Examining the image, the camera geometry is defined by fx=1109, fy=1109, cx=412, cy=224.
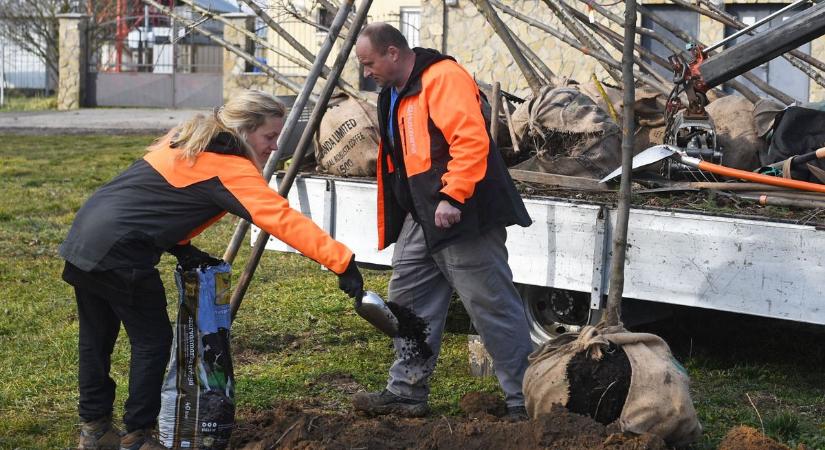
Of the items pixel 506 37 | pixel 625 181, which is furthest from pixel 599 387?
pixel 506 37

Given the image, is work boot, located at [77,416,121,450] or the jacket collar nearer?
work boot, located at [77,416,121,450]

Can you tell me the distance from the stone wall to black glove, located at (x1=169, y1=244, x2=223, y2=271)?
74.4ft

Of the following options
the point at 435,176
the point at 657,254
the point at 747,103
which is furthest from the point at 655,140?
the point at 435,176

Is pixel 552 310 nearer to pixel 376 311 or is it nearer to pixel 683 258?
pixel 683 258

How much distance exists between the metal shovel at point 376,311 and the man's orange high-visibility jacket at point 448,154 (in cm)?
42

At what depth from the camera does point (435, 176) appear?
466 centimetres

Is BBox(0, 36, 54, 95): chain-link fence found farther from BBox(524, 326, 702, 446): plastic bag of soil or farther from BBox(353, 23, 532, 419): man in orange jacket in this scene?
BBox(524, 326, 702, 446): plastic bag of soil

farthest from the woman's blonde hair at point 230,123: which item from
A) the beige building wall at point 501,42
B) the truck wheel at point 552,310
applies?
the beige building wall at point 501,42

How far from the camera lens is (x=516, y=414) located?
479 cm

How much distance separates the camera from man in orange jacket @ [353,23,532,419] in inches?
179

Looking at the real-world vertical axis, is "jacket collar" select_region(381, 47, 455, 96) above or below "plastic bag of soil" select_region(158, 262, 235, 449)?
above

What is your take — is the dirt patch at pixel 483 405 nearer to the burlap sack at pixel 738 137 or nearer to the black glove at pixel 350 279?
the black glove at pixel 350 279

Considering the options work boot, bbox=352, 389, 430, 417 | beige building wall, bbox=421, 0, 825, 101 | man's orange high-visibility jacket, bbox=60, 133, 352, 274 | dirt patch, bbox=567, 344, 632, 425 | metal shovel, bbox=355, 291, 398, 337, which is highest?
beige building wall, bbox=421, 0, 825, 101

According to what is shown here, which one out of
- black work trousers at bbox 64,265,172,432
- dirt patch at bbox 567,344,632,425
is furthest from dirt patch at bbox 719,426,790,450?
black work trousers at bbox 64,265,172,432
